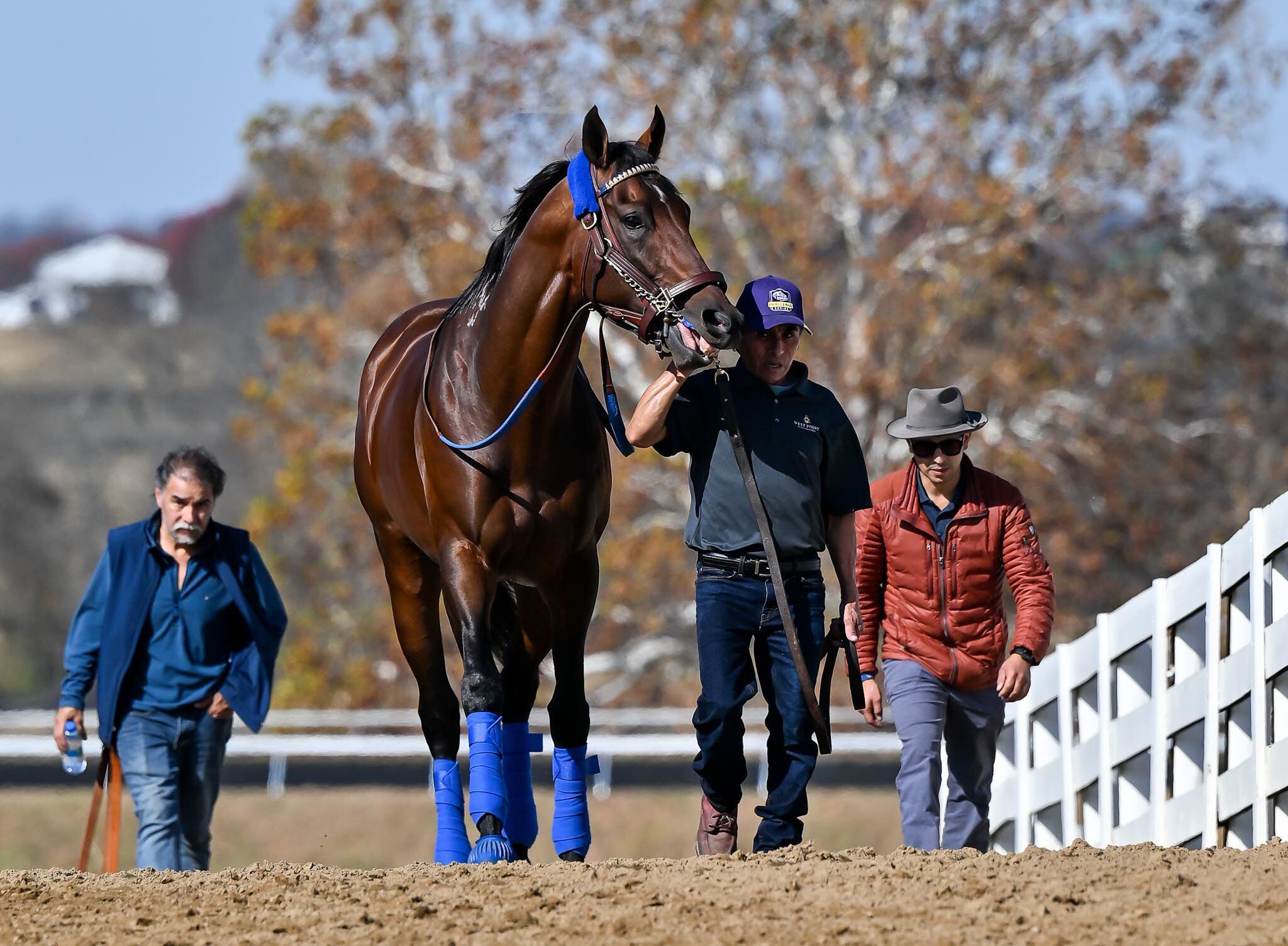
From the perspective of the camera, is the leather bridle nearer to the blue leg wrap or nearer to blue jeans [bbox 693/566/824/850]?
blue jeans [bbox 693/566/824/850]

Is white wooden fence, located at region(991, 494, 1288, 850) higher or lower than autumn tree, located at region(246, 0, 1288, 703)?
lower

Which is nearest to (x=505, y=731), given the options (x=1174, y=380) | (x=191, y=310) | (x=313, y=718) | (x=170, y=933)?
(x=170, y=933)

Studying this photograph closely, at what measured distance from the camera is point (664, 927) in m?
4.09

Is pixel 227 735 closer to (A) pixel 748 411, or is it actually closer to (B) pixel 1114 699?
(A) pixel 748 411

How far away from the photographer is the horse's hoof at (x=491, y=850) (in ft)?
17.7

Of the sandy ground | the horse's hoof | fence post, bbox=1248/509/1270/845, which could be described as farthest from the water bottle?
the sandy ground

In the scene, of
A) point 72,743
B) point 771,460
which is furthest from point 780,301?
point 72,743

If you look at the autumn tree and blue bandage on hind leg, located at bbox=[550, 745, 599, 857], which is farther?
the autumn tree

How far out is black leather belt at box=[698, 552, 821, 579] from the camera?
5.52 meters

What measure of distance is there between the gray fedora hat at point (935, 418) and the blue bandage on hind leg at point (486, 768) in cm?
155

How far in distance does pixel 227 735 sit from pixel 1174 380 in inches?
687

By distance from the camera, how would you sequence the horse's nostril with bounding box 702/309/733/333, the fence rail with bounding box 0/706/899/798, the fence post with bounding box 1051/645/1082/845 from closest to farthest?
the horse's nostril with bounding box 702/309/733/333 < the fence post with bounding box 1051/645/1082/845 < the fence rail with bounding box 0/706/899/798

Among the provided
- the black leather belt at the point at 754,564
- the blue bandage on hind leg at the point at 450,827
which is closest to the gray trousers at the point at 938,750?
the black leather belt at the point at 754,564

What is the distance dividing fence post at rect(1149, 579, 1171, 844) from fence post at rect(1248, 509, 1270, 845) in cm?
72
